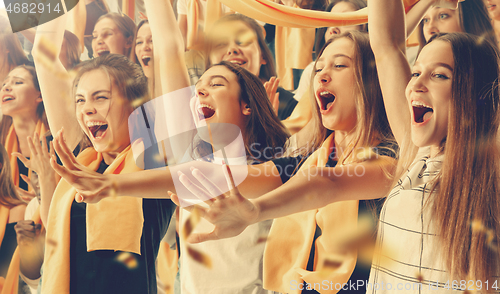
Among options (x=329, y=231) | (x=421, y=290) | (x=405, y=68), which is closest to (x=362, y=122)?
(x=405, y=68)

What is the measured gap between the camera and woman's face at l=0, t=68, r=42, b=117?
1156 mm

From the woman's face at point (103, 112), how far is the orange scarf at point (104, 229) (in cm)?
5

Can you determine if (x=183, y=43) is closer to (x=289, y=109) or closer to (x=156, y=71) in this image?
(x=156, y=71)

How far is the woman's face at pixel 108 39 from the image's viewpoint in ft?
3.69

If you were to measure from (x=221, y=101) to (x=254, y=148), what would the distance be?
0.49 ft

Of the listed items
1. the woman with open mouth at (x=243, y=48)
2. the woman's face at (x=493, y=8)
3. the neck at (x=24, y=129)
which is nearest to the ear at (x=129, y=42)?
the woman with open mouth at (x=243, y=48)

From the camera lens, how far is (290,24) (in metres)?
1.00

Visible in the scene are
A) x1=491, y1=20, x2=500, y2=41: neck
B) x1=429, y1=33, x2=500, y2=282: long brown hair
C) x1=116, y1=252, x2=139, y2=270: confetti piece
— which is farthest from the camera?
x1=116, y1=252, x2=139, y2=270: confetti piece

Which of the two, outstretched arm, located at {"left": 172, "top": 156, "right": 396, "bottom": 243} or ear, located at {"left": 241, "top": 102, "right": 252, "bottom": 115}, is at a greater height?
ear, located at {"left": 241, "top": 102, "right": 252, "bottom": 115}

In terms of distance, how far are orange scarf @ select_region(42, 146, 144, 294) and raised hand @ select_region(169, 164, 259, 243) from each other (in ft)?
1.26

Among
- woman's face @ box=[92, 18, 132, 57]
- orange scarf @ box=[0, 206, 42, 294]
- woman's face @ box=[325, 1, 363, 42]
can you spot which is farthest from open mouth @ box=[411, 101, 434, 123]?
orange scarf @ box=[0, 206, 42, 294]

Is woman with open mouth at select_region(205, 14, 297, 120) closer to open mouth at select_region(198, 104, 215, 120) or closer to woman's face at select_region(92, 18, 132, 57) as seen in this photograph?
open mouth at select_region(198, 104, 215, 120)

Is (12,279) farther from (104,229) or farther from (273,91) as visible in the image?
(273,91)

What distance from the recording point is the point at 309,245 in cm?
92
